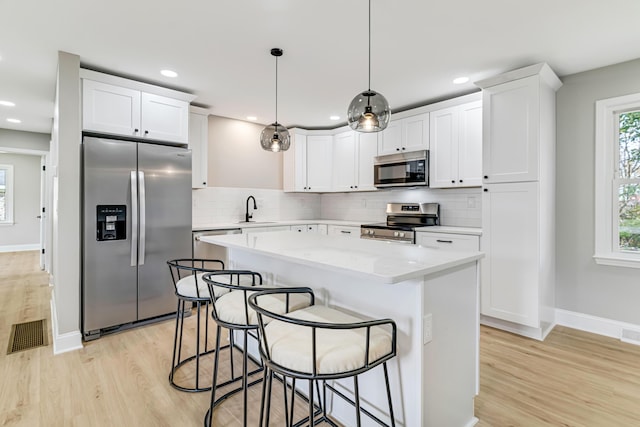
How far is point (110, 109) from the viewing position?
9.64 feet

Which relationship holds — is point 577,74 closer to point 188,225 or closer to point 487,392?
point 487,392

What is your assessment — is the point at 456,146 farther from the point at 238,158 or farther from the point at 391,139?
the point at 238,158

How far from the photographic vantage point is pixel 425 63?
286 centimetres

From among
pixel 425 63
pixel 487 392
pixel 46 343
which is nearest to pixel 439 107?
pixel 425 63

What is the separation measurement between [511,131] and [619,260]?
1.46m

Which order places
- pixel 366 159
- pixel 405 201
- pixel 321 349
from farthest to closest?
pixel 366 159
pixel 405 201
pixel 321 349

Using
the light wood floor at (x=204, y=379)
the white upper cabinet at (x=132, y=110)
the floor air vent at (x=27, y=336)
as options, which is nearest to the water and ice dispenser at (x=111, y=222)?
the white upper cabinet at (x=132, y=110)

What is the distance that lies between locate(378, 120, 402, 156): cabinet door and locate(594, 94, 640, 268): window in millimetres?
1956

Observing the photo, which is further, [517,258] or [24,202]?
[24,202]

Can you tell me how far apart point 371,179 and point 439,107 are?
130 cm

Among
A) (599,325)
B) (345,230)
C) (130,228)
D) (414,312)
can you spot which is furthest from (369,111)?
(599,325)

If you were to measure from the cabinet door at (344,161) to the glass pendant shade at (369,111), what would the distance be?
9.35ft

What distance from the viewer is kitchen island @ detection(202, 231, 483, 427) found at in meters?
1.41

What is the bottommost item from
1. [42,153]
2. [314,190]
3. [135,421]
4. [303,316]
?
[135,421]
